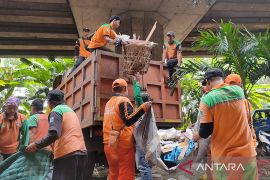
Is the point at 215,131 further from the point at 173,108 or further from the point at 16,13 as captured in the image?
the point at 16,13

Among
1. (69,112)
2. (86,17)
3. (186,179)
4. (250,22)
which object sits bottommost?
(186,179)

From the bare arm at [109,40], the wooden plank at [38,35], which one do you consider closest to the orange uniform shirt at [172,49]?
the bare arm at [109,40]

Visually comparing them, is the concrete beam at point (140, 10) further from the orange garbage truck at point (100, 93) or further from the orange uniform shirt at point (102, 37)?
the orange uniform shirt at point (102, 37)

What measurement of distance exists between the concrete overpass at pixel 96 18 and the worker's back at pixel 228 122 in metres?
4.87

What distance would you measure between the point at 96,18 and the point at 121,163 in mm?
5254

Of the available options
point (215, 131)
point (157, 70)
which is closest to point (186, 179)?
point (215, 131)

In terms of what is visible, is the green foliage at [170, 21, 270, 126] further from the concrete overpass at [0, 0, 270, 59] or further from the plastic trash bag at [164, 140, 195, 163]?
the concrete overpass at [0, 0, 270, 59]

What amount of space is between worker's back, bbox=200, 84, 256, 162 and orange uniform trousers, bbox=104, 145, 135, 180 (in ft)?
4.70

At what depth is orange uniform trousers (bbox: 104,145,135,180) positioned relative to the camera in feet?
14.1

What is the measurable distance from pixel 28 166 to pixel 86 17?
5.87 metres

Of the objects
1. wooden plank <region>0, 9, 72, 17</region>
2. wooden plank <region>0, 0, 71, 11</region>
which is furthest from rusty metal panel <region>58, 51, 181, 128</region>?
wooden plank <region>0, 9, 72, 17</region>

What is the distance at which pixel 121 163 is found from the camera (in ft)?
14.3

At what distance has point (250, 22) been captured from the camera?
11.1 meters

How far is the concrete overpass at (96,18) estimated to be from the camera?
27.3 ft
